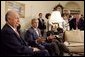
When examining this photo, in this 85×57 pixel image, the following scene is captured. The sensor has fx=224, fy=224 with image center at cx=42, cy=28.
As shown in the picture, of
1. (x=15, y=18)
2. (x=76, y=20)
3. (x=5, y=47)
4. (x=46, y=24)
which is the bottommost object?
(x=46, y=24)

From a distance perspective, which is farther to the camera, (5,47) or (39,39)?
(39,39)

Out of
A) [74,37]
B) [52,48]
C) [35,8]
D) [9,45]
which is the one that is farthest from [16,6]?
[9,45]

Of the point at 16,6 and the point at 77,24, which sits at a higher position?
the point at 16,6

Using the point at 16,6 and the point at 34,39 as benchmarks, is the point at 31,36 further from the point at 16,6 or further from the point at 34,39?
the point at 16,6

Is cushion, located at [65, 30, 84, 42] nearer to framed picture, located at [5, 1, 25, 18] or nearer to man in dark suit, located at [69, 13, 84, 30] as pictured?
man in dark suit, located at [69, 13, 84, 30]

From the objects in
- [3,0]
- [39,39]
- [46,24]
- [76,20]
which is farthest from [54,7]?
[39,39]

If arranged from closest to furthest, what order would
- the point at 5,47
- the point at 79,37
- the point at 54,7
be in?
the point at 5,47 → the point at 79,37 → the point at 54,7

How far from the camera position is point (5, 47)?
2689mm

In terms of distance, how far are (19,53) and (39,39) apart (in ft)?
5.28

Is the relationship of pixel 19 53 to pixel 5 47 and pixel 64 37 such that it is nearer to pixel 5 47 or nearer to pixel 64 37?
pixel 5 47

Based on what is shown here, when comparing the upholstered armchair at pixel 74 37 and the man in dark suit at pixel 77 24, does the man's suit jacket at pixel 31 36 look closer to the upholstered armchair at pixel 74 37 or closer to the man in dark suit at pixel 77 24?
the upholstered armchair at pixel 74 37

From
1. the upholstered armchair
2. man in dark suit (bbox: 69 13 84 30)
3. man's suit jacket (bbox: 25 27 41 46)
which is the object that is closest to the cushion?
the upholstered armchair

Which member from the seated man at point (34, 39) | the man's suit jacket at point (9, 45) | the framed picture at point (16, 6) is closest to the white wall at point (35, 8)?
the framed picture at point (16, 6)

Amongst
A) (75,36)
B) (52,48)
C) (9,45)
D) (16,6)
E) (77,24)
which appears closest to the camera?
(9,45)
